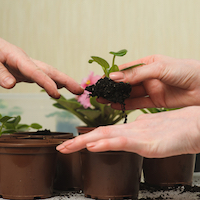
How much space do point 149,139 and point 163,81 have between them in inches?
12.8

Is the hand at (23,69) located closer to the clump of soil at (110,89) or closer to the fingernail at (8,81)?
the fingernail at (8,81)

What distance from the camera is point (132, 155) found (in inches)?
24.0

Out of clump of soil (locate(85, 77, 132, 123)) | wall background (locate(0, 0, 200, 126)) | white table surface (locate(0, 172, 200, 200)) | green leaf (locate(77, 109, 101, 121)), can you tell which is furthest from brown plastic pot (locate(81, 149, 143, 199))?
wall background (locate(0, 0, 200, 126))

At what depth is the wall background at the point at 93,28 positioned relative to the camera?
1.40m

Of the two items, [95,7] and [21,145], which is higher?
[95,7]

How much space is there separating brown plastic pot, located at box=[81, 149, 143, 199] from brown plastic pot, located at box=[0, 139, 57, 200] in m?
0.12

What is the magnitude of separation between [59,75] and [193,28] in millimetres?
1024

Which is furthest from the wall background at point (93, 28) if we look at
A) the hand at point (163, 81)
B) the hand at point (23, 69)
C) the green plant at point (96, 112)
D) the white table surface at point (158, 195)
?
the white table surface at point (158, 195)

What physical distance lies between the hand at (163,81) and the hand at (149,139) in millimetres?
216

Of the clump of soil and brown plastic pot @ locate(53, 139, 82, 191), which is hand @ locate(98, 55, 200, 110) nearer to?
the clump of soil

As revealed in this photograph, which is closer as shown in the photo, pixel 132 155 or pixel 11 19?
pixel 132 155

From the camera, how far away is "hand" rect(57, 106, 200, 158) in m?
0.47

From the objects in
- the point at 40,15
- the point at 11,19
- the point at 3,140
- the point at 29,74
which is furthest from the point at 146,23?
the point at 3,140

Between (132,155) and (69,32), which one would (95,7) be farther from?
(132,155)
